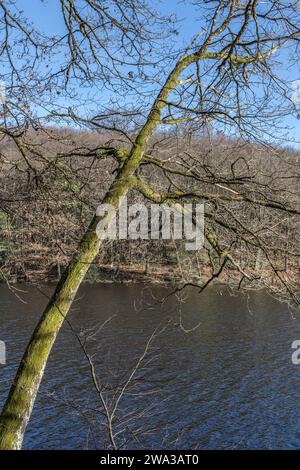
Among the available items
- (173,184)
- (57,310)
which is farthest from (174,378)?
(57,310)

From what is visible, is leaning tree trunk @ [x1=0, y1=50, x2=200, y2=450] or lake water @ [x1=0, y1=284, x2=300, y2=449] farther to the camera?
lake water @ [x1=0, y1=284, x2=300, y2=449]

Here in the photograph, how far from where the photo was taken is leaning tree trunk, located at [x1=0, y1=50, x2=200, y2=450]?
12.9 feet

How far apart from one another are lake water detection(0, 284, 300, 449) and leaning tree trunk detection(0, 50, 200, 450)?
2226 millimetres

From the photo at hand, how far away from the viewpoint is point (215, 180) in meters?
4.64

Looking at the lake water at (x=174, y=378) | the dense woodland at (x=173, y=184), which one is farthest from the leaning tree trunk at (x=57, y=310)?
the lake water at (x=174, y=378)

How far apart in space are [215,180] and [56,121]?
4.85 ft

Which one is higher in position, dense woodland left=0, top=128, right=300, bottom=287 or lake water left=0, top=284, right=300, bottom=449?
dense woodland left=0, top=128, right=300, bottom=287

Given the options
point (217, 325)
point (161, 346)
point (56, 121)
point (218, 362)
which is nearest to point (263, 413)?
point (218, 362)

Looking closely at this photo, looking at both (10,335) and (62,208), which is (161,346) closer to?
(10,335)

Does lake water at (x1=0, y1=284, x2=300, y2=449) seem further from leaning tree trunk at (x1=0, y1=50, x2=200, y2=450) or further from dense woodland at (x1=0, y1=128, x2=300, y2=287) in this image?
leaning tree trunk at (x1=0, y1=50, x2=200, y2=450)

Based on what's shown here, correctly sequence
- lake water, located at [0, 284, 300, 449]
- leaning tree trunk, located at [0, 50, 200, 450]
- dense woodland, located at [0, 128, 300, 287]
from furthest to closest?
1. lake water, located at [0, 284, 300, 449]
2. dense woodland, located at [0, 128, 300, 287]
3. leaning tree trunk, located at [0, 50, 200, 450]

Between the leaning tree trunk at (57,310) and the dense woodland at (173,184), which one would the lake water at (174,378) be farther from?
the leaning tree trunk at (57,310)

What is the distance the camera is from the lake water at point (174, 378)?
11.1m

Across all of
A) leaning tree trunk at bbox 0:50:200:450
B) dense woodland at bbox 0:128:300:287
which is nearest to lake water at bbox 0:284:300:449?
dense woodland at bbox 0:128:300:287
